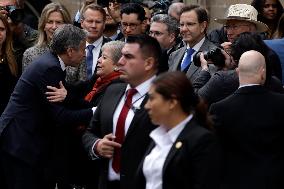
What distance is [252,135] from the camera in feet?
20.7

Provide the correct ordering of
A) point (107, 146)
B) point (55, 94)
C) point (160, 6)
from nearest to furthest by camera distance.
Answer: point (107, 146) → point (55, 94) → point (160, 6)

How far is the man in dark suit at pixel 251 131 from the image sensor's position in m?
6.33

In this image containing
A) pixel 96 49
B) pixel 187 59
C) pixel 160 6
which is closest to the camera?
pixel 187 59

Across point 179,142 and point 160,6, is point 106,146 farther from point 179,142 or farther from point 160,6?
point 160,6

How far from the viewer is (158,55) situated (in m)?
6.70

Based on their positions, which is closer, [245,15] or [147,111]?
[147,111]

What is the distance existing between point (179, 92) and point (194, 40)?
3417mm

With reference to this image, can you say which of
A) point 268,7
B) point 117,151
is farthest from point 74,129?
point 268,7

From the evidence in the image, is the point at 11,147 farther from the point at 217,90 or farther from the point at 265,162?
the point at 265,162

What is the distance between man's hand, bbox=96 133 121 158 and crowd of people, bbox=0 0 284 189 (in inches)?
0.4

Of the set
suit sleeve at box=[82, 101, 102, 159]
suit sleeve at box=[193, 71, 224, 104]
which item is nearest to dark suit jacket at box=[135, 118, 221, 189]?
suit sleeve at box=[82, 101, 102, 159]

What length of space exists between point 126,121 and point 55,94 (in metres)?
1.16

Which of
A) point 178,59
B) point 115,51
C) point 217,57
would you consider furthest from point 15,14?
point 217,57

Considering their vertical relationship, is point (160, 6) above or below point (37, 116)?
below
